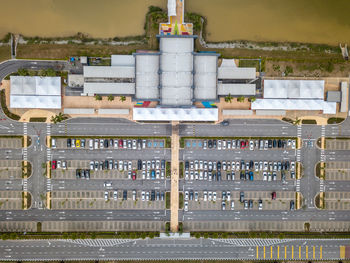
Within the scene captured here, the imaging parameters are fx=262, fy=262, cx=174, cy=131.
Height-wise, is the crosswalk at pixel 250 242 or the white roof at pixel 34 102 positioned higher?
the white roof at pixel 34 102

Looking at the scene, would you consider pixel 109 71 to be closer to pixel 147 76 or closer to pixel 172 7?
pixel 147 76

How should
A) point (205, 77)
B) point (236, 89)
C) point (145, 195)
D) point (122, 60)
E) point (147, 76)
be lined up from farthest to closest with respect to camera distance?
point (145, 195), point (236, 89), point (122, 60), point (205, 77), point (147, 76)

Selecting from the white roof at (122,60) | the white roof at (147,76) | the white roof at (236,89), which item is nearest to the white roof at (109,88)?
the white roof at (147,76)

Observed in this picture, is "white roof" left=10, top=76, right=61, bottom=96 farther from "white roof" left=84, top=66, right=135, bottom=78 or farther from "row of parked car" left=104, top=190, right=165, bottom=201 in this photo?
"row of parked car" left=104, top=190, right=165, bottom=201

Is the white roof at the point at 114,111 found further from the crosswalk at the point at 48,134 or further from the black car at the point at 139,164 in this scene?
the crosswalk at the point at 48,134

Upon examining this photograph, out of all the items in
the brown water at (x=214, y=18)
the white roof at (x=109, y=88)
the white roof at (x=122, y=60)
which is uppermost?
the brown water at (x=214, y=18)

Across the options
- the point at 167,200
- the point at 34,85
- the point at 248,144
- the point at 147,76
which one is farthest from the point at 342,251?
the point at 34,85
